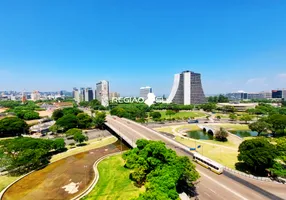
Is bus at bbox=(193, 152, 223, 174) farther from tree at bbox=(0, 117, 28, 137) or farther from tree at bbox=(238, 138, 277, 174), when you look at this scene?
A: tree at bbox=(0, 117, 28, 137)

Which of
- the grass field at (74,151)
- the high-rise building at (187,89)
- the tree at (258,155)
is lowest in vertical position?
the grass field at (74,151)

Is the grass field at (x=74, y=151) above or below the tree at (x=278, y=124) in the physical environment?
below

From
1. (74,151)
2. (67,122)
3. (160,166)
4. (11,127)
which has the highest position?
(67,122)

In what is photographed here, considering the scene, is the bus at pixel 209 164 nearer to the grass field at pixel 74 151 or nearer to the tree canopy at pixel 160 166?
the tree canopy at pixel 160 166

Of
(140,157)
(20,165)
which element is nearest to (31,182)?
(20,165)

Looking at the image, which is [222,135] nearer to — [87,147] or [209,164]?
[209,164]

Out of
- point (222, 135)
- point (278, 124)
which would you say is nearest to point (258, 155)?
point (222, 135)

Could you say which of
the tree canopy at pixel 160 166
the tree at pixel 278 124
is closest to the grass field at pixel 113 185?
the tree canopy at pixel 160 166
